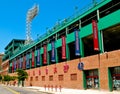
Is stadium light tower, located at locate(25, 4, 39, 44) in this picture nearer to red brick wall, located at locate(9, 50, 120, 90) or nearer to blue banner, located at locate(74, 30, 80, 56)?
red brick wall, located at locate(9, 50, 120, 90)

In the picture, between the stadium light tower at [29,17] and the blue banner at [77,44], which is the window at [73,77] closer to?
the blue banner at [77,44]

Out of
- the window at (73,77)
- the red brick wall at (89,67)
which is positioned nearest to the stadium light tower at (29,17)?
the red brick wall at (89,67)

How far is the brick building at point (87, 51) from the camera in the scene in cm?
3769

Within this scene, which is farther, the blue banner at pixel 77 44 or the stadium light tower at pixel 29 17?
the stadium light tower at pixel 29 17

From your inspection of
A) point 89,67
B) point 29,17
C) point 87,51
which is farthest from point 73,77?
point 29,17

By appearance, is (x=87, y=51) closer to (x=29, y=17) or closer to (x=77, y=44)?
(x=77, y=44)

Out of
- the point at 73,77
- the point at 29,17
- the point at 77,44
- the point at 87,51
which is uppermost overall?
the point at 29,17

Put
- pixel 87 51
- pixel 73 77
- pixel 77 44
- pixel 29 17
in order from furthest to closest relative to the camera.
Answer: pixel 29 17
pixel 87 51
pixel 73 77
pixel 77 44

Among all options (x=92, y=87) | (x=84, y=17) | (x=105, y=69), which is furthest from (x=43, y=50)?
(x=105, y=69)

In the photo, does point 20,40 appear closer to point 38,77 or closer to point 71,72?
point 38,77

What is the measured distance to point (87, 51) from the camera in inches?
2093

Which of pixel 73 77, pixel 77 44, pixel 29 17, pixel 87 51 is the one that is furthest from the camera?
pixel 29 17

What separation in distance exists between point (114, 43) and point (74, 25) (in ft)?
28.8

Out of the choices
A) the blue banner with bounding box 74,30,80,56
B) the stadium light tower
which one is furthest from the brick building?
the stadium light tower
